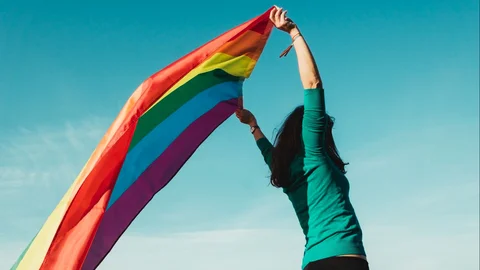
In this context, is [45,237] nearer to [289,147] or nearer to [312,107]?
[289,147]

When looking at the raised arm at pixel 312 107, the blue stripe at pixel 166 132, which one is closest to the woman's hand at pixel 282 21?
the raised arm at pixel 312 107

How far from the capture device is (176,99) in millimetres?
4688

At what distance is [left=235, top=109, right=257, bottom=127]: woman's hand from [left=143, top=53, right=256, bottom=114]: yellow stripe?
0.38 m

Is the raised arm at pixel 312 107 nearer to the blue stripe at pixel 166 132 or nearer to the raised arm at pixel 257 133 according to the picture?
the raised arm at pixel 257 133

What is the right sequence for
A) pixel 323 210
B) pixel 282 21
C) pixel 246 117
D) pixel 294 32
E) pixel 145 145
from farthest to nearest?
pixel 246 117 → pixel 145 145 → pixel 282 21 → pixel 294 32 → pixel 323 210

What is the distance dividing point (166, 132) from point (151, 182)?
19.5 inches

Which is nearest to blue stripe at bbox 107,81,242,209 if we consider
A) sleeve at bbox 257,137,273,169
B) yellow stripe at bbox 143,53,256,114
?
yellow stripe at bbox 143,53,256,114

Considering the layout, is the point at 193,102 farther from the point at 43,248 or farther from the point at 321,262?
the point at 321,262

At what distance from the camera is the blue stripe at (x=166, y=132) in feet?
14.6

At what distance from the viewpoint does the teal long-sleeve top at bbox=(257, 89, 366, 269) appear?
10.3 ft

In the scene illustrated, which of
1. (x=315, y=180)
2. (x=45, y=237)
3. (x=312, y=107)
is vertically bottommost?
(x=315, y=180)

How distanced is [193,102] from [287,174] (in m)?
1.72

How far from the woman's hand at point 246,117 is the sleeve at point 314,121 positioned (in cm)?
130

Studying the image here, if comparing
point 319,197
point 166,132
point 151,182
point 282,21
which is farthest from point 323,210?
point 166,132
